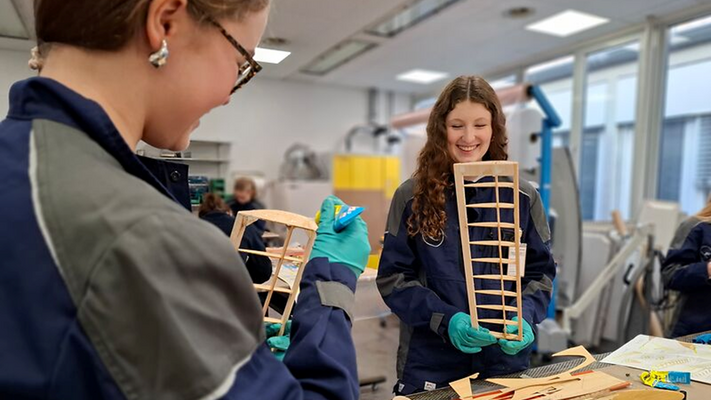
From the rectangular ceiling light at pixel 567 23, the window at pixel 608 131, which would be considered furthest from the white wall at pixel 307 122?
the window at pixel 608 131

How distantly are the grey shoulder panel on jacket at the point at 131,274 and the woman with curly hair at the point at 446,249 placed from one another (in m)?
0.78

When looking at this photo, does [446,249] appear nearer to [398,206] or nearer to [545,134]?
[398,206]

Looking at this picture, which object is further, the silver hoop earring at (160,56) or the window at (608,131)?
the window at (608,131)

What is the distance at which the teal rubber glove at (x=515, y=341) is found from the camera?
103 cm

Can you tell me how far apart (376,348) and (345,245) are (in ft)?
4.64

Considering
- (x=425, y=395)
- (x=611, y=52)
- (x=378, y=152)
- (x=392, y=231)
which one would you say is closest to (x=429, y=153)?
(x=392, y=231)

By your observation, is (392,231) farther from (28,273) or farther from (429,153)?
(28,273)

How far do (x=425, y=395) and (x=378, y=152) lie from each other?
5588 millimetres

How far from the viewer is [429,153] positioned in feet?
4.11

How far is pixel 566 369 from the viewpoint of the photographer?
3.57 ft

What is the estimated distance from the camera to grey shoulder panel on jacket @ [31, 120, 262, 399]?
15.4 inches

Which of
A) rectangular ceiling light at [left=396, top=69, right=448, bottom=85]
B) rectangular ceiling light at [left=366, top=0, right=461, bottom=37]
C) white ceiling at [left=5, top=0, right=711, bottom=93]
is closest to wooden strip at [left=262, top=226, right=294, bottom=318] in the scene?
white ceiling at [left=5, top=0, right=711, bottom=93]

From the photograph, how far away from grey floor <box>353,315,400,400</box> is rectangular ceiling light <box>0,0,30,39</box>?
1.29 m

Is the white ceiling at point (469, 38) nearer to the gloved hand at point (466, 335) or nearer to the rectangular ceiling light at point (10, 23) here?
the rectangular ceiling light at point (10, 23)
